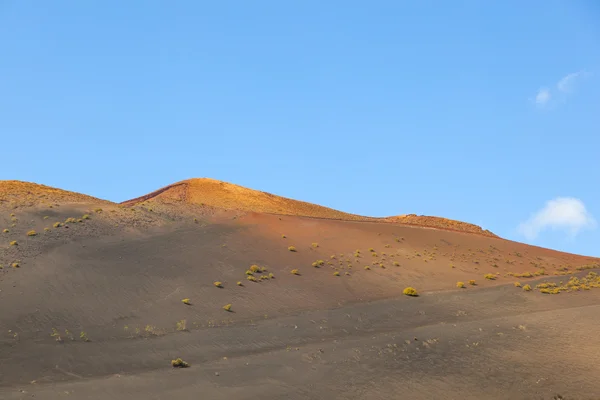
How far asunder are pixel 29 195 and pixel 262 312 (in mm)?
28219

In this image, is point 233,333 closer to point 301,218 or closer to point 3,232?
point 3,232

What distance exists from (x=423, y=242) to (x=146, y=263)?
30001mm

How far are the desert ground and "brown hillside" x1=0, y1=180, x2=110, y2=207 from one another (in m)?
0.43

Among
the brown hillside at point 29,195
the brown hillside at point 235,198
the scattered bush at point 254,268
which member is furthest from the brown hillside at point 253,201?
the scattered bush at point 254,268

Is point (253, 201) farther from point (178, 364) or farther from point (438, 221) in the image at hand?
point (178, 364)

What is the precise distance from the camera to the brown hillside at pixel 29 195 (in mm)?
49938

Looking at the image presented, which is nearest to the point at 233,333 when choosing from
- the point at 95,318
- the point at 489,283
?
the point at 95,318

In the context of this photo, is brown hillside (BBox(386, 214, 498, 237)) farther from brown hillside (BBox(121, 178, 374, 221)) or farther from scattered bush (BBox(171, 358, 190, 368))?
scattered bush (BBox(171, 358, 190, 368))

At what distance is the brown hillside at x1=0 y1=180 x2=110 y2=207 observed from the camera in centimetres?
4994

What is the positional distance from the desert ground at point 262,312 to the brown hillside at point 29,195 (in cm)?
43

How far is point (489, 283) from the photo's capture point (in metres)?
48.6

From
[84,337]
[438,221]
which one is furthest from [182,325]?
[438,221]

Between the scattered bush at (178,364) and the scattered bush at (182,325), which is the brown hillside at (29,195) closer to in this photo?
the scattered bush at (182,325)

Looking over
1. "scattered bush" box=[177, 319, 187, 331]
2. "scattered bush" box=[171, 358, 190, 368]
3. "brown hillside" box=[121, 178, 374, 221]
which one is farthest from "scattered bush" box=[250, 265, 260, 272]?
"brown hillside" box=[121, 178, 374, 221]
